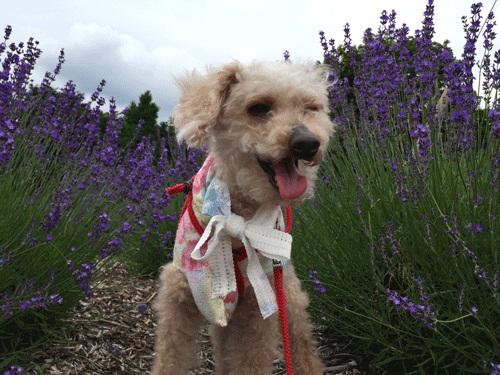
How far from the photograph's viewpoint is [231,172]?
187cm

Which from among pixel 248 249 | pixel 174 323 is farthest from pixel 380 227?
pixel 174 323

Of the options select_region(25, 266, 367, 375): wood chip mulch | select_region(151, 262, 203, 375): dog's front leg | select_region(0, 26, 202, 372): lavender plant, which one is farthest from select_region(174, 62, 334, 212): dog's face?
select_region(25, 266, 367, 375): wood chip mulch

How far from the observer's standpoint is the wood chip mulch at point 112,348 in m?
Answer: 2.49

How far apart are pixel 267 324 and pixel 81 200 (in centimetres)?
189

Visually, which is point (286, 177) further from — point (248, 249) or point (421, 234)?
point (421, 234)

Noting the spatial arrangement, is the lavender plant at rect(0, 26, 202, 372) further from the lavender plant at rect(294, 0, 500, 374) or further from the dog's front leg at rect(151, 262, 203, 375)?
the lavender plant at rect(294, 0, 500, 374)

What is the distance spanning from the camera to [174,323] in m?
2.04

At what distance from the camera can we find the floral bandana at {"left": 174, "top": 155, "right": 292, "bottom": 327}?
1844 mm

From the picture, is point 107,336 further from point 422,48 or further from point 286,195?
point 422,48

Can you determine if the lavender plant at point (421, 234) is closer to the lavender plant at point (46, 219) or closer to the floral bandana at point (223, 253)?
the floral bandana at point (223, 253)

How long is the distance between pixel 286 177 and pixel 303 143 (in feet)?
0.57

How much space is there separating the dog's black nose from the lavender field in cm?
67

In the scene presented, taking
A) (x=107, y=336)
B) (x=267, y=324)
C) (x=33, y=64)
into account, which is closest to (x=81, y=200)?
(x=107, y=336)

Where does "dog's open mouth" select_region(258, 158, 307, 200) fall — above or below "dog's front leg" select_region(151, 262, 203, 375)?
above
